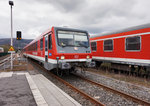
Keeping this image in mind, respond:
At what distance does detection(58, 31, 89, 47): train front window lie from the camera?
23.2 ft

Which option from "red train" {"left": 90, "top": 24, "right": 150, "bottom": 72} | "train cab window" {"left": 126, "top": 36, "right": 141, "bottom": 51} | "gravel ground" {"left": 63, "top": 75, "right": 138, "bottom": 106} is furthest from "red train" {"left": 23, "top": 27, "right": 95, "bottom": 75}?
"train cab window" {"left": 126, "top": 36, "right": 141, "bottom": 51}

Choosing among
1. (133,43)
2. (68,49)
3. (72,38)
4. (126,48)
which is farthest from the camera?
(126,48)

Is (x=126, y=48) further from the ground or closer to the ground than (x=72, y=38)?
closer to the ground

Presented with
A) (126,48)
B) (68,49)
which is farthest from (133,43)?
(68,49)

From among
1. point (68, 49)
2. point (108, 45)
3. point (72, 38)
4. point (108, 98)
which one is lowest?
point (108, 98)

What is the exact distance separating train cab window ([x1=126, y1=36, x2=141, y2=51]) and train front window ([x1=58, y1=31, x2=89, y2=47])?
2.96 metres

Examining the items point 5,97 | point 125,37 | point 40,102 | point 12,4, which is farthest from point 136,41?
point 12,4

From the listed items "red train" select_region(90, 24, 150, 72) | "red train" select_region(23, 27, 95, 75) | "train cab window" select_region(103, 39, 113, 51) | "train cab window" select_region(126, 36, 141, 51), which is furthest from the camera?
"train cab window" select_region(103, 39, 113, 51)

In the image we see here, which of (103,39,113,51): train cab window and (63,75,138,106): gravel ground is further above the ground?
(103,39,113,51): train cab window

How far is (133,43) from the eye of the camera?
7.97 metres

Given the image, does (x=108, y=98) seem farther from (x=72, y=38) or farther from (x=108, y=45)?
(x=108, y=45)

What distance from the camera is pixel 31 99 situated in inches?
162

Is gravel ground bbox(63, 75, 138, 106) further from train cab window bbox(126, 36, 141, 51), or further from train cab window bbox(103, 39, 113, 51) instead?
train cab window bbox(103, 39, 113, 51)

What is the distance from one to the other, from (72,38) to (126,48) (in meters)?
4.00
